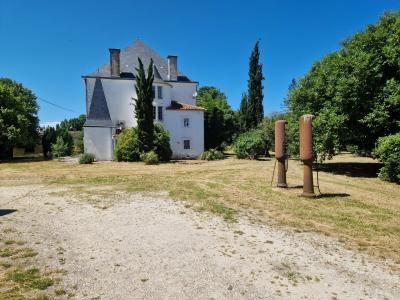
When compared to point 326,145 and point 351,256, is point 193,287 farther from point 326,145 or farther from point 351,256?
point 326,145

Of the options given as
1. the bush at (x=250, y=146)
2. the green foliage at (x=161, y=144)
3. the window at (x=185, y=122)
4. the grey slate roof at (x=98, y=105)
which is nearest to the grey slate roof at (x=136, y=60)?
the grey slate roof at (x=98, y=105)

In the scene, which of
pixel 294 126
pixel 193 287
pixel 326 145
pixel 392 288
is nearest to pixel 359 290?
pixel 392 288

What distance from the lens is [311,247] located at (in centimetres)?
626

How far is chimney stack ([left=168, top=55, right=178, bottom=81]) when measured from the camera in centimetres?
3816

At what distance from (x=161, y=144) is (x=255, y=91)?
56.2ft

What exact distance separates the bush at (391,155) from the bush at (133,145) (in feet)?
62.4

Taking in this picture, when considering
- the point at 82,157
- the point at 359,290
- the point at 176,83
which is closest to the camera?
the point at 359,290

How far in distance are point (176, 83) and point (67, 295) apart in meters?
35.6

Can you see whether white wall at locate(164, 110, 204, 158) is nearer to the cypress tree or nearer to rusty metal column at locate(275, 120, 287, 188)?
the cypress tree

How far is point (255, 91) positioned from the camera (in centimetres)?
4044

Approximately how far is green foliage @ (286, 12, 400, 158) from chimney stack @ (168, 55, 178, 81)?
2182cm

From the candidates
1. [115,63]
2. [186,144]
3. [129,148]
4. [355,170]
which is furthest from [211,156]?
[355,170]

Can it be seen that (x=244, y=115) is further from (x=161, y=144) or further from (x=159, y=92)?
(x=161, y=144)

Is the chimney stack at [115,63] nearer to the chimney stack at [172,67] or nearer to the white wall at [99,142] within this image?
the white wall at [99,142]
